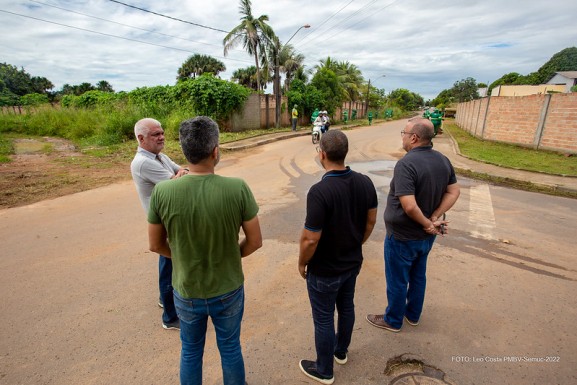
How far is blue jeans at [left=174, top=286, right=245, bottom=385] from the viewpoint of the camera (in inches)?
70.7

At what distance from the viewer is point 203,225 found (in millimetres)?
1635

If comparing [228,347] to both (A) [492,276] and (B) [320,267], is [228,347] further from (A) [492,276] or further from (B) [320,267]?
(A) [492,276]

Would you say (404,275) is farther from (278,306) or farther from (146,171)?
(146,171)

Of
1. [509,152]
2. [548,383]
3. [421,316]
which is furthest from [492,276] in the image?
[509,152]

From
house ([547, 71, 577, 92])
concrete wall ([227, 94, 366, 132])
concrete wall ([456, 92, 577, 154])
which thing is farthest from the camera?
house ([547, 71, 577, 92])

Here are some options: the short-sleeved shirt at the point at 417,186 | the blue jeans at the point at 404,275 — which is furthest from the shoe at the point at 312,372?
the short-sleeved shirt at the point at 417,186

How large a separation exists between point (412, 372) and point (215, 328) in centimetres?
157

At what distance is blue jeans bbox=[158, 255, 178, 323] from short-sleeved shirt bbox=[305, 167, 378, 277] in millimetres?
1380

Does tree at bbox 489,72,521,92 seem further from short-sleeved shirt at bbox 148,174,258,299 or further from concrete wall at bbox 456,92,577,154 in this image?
short-sleeved shirt at bbox 148,174,258,299

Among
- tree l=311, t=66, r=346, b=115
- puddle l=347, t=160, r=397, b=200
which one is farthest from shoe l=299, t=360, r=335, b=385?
tree l=311, t=66, r=346, b=115

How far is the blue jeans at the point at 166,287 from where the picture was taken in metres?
2.71

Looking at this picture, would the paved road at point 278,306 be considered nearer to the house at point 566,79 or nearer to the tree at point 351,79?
the tree at point 351,79

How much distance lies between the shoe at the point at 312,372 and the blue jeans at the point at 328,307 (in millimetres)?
37

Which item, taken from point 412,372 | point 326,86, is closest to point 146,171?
point 412,372
